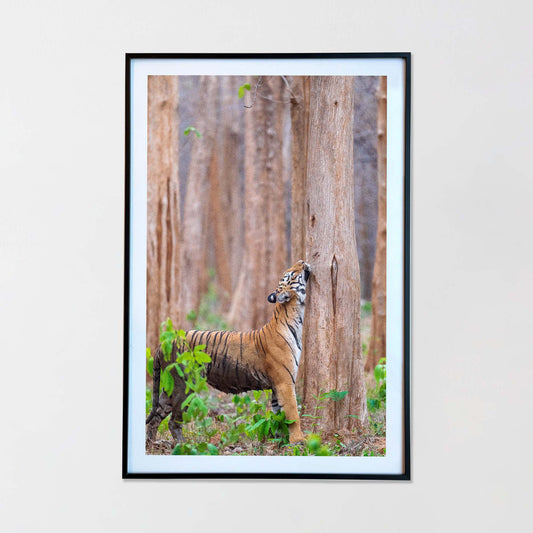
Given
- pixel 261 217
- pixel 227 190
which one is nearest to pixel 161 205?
pixel 227 190

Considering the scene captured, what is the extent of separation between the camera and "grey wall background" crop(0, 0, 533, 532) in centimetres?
172

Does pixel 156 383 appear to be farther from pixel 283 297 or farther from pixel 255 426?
pixel 283 297

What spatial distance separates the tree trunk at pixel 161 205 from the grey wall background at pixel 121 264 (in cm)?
11

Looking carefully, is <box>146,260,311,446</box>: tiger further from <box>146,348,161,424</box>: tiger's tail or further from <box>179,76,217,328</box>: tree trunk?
<box>179,76,217,328</box>: tree trunk

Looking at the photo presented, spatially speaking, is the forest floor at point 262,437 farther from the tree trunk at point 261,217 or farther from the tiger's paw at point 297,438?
the tree trunk at point 261,217

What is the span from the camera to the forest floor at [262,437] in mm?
1748

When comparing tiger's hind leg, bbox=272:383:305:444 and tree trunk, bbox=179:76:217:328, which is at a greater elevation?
tree trunk, bbox=179:76:217:328

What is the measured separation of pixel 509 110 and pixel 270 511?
1621mm

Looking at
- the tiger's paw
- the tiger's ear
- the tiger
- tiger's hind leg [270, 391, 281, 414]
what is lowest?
the tiger's paw

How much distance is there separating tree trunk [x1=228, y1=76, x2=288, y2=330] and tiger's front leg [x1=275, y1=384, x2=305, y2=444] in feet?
0.81

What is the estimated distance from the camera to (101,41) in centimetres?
178

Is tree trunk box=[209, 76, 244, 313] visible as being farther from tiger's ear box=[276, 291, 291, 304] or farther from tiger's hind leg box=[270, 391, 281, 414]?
tiger's hind leg box=[270, 391, 281, 414]

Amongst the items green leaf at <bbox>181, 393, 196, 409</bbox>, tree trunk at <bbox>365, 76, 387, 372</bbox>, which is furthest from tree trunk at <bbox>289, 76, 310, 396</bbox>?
green leaf at <bbox>181, 393, 196, 409</bbox>

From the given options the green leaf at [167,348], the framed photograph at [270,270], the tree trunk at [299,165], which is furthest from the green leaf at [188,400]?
the tree trunk at [299,165]
